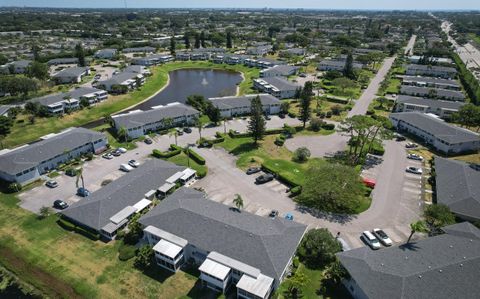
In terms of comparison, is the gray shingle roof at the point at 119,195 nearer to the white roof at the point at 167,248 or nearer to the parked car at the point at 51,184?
the white roof at the point at 167,248

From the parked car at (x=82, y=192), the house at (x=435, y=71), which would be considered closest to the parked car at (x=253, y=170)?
the parked car at (x=82, y=192)

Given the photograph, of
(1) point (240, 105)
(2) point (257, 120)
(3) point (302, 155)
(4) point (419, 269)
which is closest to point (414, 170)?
(3) point (302, 155)

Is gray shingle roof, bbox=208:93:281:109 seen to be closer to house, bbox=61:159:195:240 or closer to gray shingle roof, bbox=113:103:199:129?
gray shingle roof, bbox=113:103:199:129

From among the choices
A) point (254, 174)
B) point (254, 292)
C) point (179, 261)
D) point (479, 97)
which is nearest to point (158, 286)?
point (179, 261)

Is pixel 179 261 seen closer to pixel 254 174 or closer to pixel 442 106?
pixel 254 174

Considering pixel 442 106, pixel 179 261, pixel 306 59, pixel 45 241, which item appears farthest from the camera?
pixel 306 59

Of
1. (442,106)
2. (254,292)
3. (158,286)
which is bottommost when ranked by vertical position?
(158,286)
